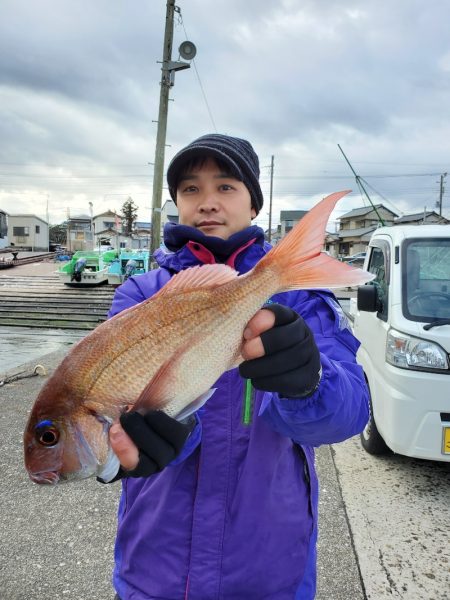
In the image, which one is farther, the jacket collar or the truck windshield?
the truck windshield

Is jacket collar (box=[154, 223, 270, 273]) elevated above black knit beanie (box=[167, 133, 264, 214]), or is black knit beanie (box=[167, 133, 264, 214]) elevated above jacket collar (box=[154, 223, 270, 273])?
black knit beanie (box=[167, 133, 264, 214])

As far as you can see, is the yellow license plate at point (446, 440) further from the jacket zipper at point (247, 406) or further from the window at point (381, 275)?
the jacket zipper at point (247, 406)

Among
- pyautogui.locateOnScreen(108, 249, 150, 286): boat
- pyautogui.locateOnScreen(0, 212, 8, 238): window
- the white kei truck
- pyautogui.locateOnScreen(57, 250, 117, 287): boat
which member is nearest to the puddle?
pyautogui.locateOnScreen(57, 250, 117, 287): boat

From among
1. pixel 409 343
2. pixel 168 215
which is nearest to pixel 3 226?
pixel 168 215

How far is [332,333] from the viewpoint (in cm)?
160

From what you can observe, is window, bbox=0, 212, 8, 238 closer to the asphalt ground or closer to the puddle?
the puddle

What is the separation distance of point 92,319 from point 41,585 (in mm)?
12050

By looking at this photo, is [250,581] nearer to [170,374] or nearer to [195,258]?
[170,374]

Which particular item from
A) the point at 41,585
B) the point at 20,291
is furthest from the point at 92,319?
the point at 41,585

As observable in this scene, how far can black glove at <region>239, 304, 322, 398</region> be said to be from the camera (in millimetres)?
1233

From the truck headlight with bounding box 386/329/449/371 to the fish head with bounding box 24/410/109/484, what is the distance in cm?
282

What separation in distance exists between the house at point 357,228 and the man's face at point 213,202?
39.3 m

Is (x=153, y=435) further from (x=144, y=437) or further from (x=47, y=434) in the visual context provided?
(x=47, y=434)

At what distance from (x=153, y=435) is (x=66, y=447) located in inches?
10.4
